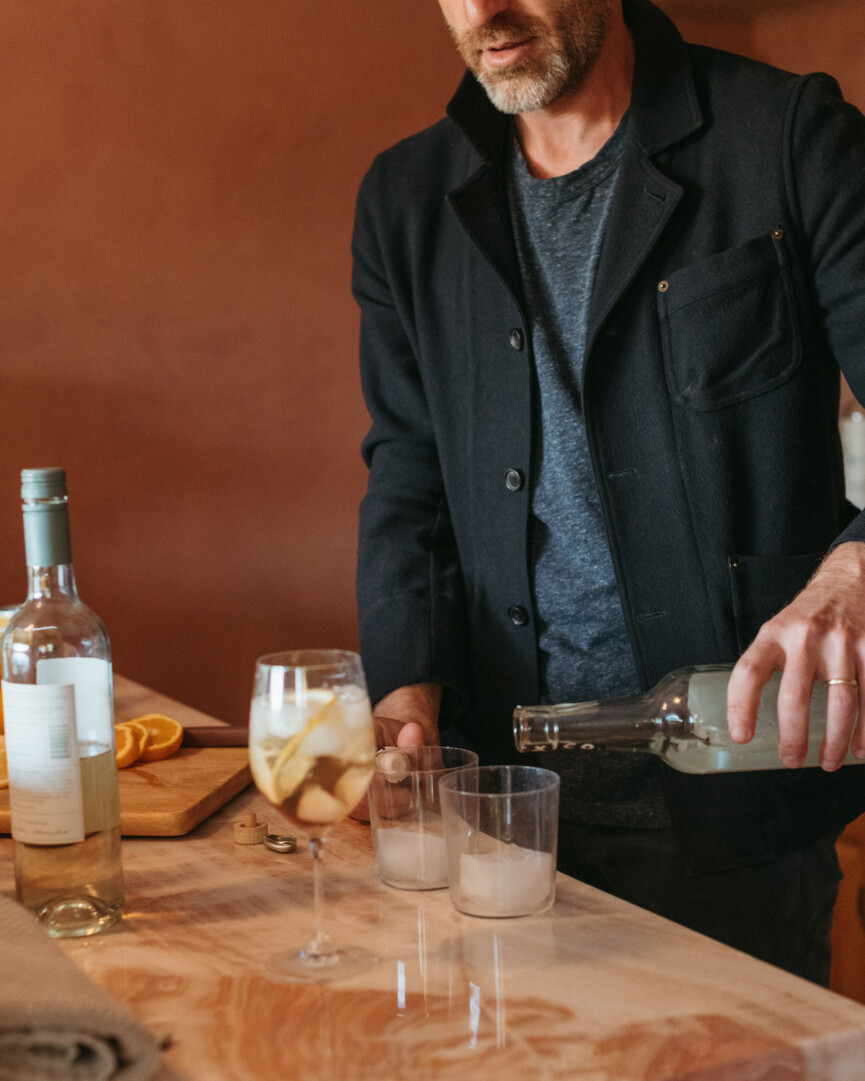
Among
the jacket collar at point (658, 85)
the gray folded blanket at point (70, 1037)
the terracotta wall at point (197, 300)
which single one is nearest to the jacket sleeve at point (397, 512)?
the jacket collar at point (658, 85)

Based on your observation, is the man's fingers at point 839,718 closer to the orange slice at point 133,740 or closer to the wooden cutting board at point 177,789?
the wooden cutting board at point 177,789

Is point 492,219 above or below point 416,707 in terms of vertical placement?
above

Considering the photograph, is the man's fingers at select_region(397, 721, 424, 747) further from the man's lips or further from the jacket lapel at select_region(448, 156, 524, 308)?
the man's lips

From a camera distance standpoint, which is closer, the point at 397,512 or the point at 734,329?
the point at 734,329

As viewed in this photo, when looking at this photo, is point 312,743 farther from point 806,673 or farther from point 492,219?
point 492,219

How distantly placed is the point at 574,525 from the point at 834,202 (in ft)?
1.57

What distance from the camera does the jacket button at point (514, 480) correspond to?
1.47 meters

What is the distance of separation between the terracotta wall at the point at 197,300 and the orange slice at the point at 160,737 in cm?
195

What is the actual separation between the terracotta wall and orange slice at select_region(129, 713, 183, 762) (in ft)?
6.41

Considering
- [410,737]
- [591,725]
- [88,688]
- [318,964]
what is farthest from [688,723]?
[88,688]

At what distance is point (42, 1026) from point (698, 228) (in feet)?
3.77

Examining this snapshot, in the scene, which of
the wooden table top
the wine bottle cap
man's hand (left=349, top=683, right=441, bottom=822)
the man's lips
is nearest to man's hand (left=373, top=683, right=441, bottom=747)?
man's hand (left=349, top=683, right=441, bottom=822)

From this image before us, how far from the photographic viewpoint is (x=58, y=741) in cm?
81

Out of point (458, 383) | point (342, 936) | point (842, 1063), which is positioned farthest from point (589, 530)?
point (842, 1063)
